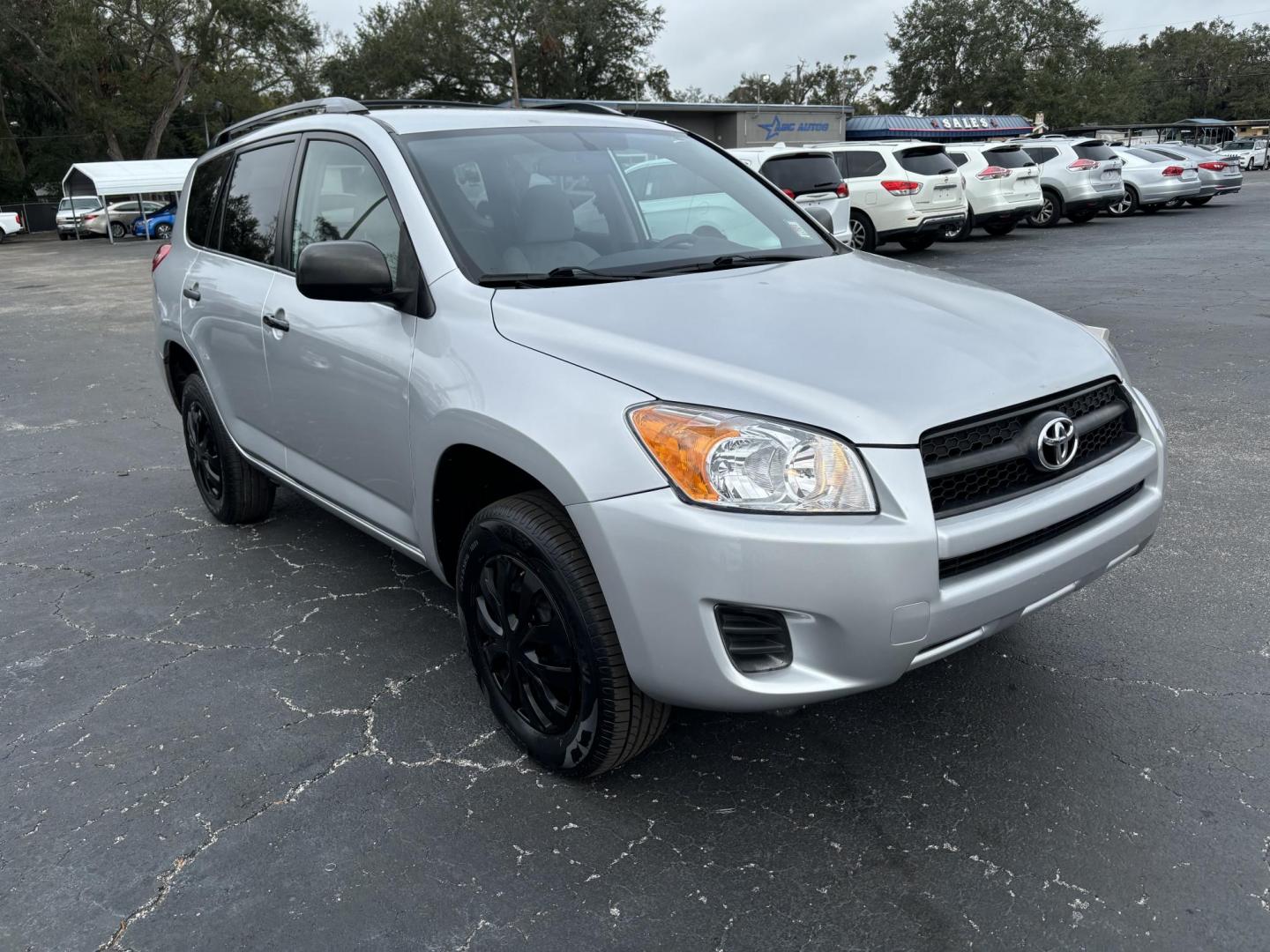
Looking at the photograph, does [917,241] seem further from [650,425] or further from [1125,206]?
[650,425]

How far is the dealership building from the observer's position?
4088 cm

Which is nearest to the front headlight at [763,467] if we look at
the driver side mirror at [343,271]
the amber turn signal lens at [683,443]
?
the amber turn signal lens at [683,443]

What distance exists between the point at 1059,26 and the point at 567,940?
79.7m

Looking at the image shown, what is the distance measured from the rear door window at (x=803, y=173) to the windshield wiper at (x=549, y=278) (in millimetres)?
10978

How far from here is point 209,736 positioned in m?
3.00

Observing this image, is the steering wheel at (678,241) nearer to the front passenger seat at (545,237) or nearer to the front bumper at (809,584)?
the front passenger seat at (545,237)

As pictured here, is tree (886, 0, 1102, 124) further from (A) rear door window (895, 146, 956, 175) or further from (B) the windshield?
(B) the windshield

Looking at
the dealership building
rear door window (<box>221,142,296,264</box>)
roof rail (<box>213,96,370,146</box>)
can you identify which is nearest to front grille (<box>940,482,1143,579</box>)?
roof rail (<box>213,96,370,146</box>)

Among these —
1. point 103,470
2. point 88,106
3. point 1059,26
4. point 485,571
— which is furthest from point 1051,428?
point 1059,26

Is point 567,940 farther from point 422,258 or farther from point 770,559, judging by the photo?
point 422,258

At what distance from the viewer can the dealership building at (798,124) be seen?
134 ft

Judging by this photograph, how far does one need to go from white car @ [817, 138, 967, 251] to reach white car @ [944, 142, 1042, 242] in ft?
6.56

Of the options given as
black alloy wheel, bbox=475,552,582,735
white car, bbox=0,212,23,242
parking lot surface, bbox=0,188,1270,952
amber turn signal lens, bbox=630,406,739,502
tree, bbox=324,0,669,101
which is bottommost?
parking lot surface, bbox=0,188,1270,952

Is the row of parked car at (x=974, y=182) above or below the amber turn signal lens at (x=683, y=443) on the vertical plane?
above
